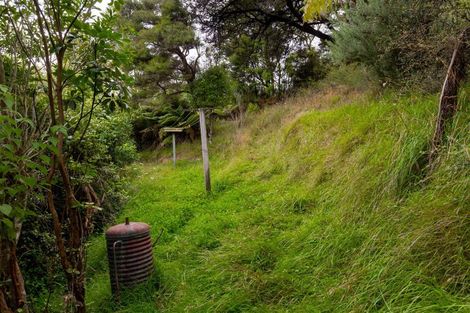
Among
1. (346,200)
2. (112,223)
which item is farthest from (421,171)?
(112,223)

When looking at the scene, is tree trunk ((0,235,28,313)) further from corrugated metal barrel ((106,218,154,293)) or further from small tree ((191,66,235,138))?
small tree ((191,66,235,138))

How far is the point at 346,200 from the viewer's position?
326cm

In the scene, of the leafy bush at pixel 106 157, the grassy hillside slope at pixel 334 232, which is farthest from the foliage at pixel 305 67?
the leafy bush at pixel 106 157

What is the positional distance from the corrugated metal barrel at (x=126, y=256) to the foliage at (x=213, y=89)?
808 centimetres

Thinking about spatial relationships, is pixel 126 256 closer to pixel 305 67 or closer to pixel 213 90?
pixel 213 90

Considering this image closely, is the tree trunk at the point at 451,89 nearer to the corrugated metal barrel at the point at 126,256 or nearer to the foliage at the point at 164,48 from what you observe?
the corrugated metal barrel at the point at 126,256

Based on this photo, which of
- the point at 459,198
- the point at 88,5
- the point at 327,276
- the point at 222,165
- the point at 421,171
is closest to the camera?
the point at 88,5

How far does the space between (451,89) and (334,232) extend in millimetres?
1527

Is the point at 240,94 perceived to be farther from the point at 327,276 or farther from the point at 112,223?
the point at 327,276

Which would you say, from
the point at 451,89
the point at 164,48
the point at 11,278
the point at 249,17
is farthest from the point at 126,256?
the point at 249,17

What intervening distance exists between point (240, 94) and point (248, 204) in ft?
25.0

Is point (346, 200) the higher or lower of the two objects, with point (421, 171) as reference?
lower

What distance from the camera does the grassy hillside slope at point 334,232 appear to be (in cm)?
203

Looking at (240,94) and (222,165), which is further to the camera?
(240,94)
